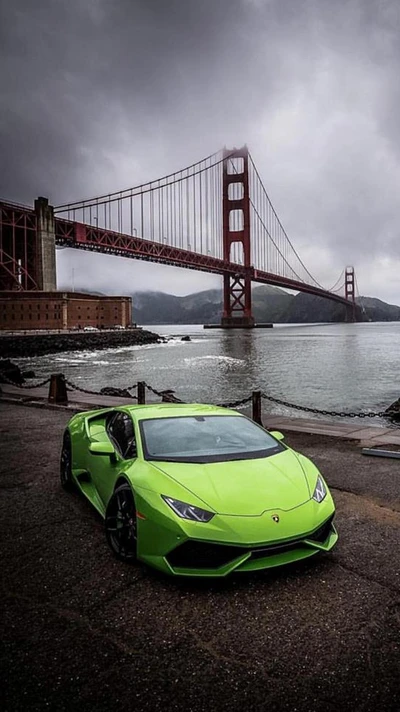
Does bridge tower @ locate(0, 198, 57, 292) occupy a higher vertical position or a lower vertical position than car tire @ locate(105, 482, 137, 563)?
higher

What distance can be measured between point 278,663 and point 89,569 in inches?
64.2

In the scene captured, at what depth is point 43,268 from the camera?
249 feet

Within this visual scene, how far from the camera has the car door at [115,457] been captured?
4.20 meters

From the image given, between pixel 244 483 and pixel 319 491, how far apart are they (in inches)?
25.0

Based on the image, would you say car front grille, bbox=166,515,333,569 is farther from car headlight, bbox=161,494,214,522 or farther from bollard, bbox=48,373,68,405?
bollard, bbox=48,373,68,405

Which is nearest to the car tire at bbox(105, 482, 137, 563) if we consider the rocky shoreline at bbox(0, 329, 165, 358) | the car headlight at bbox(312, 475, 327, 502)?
the car headlight at bbox(312, 475, 327, 502)

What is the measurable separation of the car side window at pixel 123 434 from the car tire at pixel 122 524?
0.37 m

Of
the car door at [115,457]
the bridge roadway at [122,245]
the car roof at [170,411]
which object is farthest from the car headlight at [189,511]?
the bridge roadway at [122,245]

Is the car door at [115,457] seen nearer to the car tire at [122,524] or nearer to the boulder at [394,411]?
the car tire at [122,524]

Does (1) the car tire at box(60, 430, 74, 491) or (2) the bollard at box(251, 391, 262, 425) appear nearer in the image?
(1) the car tire at box(60, 430, 74, 491)

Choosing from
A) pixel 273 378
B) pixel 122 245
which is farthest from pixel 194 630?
pixel 122 245

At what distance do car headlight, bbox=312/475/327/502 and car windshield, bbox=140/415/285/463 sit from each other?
46 cm

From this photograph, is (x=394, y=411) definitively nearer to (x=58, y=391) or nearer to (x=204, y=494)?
(x=58, y=391)

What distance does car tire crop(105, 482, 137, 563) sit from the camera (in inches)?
146
